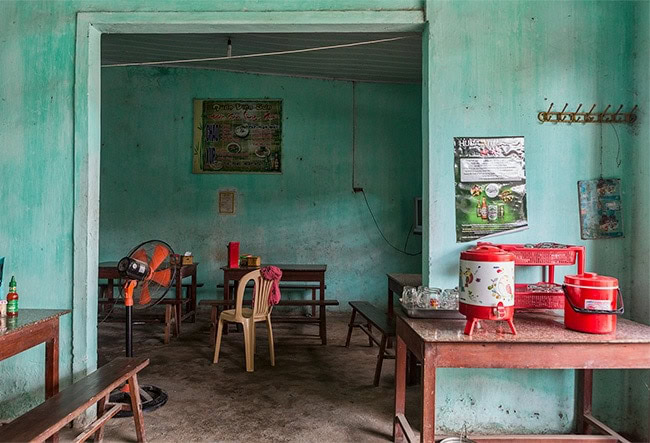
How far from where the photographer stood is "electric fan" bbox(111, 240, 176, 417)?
3.29 metres

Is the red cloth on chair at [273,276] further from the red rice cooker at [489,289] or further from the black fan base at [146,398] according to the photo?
the red rice cooker at [489,289]

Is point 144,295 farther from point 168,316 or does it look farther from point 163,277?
point 168,316

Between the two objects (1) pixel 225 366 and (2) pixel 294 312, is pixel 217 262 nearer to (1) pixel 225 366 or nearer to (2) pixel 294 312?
(2) pixel 294 312

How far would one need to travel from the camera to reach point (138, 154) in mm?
7469

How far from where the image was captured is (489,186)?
10.0 ft

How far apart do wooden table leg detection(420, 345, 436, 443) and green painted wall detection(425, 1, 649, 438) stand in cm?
87

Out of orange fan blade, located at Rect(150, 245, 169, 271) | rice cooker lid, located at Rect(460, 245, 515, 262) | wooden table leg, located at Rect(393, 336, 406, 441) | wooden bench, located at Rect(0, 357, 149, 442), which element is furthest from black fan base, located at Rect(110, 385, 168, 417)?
rice cooker lid, located at Rect(460, 245, 515, 262)

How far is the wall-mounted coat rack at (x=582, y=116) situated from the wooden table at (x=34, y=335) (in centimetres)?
331

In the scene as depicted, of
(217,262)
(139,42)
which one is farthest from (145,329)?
(139,42)

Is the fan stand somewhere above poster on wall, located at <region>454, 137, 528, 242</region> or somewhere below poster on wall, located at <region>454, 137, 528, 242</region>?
below

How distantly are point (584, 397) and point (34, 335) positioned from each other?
133 inches

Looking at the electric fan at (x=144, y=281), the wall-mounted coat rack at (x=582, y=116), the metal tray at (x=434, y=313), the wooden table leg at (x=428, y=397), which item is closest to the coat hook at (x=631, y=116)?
the wall-mounted coat rack at (x=582, y=116)

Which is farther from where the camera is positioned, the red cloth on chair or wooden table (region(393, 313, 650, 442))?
the red cloth on chair

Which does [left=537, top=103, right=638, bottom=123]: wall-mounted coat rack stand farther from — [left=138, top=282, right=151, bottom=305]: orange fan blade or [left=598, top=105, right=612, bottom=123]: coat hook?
[left=138, top=282, right=151, bottom=305]: orange fan blade
